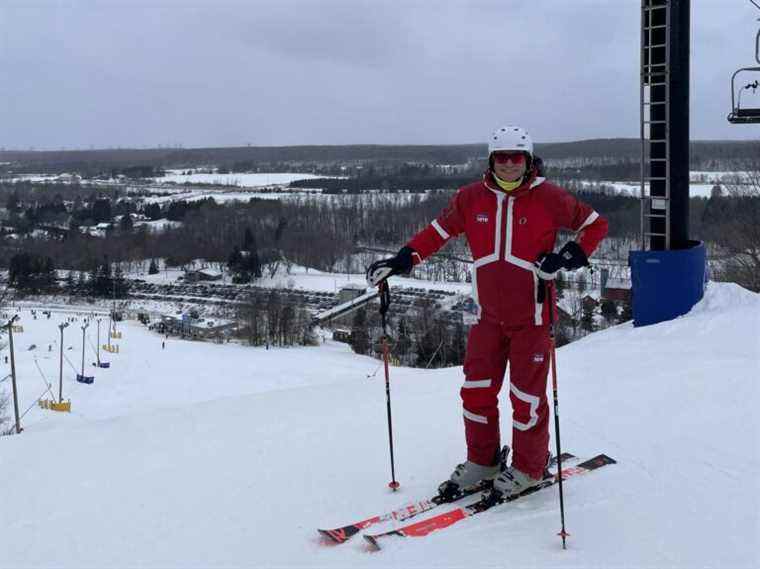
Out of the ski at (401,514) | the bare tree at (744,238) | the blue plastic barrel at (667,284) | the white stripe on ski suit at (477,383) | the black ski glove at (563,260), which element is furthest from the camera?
the bare tree at (744,238)

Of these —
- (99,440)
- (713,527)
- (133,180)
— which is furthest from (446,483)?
(133,180)

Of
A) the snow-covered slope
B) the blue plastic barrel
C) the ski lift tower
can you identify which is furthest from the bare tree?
the snow-covered slope

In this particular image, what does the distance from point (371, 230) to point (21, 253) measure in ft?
106

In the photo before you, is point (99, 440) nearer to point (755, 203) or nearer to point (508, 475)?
point (508, 475)

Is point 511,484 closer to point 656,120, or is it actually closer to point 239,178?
point 656,120

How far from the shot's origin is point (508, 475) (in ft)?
10.4

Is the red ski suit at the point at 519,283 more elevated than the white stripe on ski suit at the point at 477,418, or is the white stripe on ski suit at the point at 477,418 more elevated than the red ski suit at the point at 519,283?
the red ski suit at the point at 519,283

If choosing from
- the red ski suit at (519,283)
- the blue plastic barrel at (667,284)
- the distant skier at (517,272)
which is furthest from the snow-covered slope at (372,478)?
the blue plastic barrel at (667,284)

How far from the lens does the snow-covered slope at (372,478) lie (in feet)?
8.90

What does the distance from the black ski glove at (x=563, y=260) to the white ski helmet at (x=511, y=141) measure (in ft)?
1.44

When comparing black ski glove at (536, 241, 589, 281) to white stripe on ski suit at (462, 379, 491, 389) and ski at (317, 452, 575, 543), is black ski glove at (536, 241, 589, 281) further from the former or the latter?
ski at (317, 452, 575, 543)

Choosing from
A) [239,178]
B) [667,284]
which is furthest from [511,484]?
[239,178]

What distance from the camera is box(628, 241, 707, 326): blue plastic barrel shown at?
7855mm

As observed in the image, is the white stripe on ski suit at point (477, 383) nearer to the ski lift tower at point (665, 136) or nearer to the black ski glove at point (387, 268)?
the black ski glove at point (387, 268)
